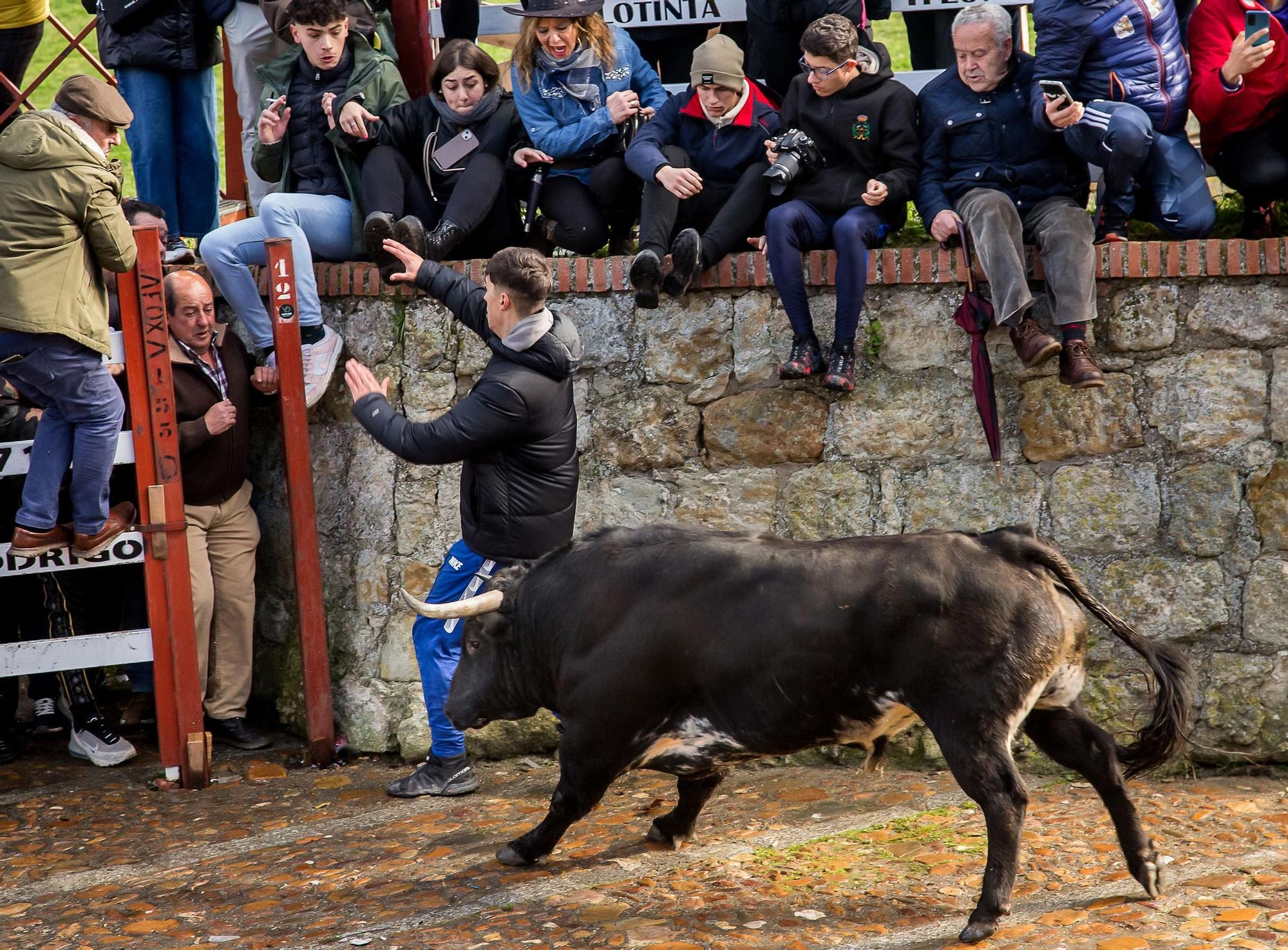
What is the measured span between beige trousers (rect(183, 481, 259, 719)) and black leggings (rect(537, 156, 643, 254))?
186cm

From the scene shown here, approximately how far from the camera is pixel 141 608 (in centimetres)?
661

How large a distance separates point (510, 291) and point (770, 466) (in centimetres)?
143

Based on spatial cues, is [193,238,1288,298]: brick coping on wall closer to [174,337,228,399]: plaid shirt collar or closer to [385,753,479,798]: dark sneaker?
[174,337,228,399]: plaid shirt collar

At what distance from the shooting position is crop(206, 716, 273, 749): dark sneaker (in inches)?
254

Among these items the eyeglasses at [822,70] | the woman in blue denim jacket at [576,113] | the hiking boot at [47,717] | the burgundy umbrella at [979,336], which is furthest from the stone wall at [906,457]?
the hiking boot at [47,717]

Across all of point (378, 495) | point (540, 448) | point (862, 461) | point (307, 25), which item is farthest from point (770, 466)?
point (307, 25)

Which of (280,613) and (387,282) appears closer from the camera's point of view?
(387,282)

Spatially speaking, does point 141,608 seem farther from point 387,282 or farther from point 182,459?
point 387,282

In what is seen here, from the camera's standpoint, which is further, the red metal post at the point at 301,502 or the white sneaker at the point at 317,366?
the white sneaker at the point at 317,366

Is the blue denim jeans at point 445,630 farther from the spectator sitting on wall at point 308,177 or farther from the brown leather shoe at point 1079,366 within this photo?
the brown leather shoe at point 1079,366

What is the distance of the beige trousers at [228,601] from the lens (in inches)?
250

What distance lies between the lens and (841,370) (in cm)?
566

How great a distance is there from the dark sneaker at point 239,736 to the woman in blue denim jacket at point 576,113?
8.50ft

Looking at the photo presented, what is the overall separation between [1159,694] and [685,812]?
1.64 metres
